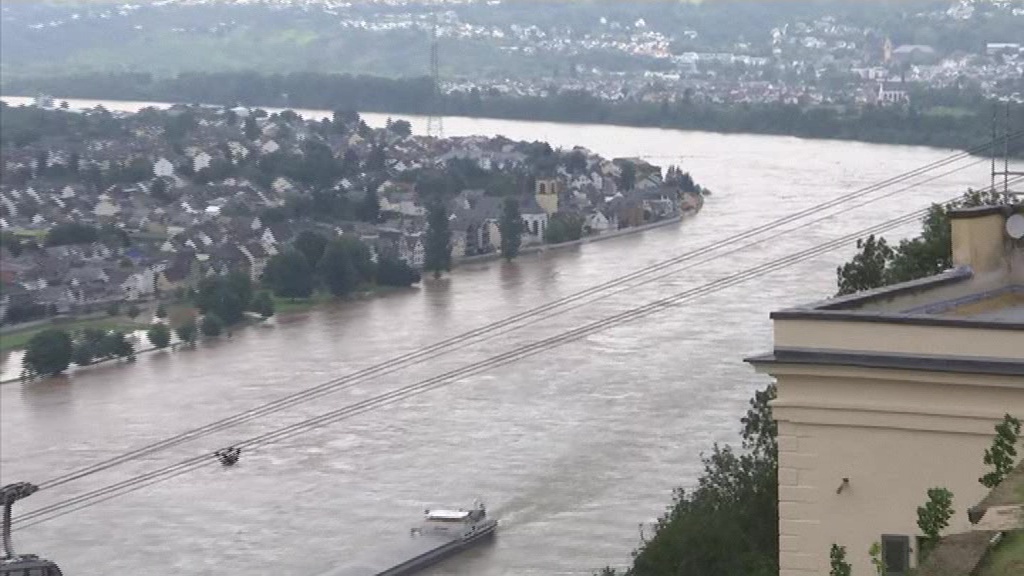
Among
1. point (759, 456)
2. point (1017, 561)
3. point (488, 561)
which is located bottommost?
point (488, 561)

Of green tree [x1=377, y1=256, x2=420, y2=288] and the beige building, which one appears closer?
the beige building

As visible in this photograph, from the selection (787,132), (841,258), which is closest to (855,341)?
(841,258)

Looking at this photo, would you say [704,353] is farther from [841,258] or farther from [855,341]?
[855,341]

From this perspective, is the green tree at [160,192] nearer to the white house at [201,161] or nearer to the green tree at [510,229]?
the white house at [201,161]

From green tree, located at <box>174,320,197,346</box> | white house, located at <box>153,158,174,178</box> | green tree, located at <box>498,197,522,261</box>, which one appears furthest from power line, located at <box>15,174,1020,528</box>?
white house, located at <box>153,158,174,178</box>

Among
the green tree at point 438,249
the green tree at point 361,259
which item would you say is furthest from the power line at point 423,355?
the green tree at point 361,259

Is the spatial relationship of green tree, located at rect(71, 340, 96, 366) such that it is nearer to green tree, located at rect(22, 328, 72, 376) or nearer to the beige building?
green tree, located at rect(22, 328, 72, 376)
